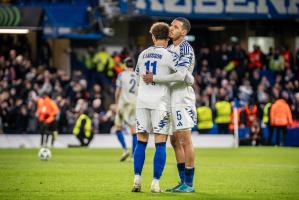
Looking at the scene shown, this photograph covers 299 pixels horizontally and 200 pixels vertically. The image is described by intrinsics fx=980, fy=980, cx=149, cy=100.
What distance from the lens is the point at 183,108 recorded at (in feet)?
45.3

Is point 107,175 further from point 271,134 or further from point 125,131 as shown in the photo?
point 271,134

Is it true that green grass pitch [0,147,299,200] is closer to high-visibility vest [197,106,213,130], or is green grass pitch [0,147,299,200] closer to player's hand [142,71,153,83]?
player's hand [142,71,153,83]

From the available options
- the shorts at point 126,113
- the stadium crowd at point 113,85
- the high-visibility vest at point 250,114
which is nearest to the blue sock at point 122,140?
the shorts at point 126,113

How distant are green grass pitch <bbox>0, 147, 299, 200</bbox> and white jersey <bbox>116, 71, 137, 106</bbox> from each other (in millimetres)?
1446

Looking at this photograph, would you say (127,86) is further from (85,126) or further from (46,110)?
(85,126)

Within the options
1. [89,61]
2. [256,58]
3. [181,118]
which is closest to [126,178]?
[181,118]

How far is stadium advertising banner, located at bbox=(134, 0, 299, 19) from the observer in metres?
37.8

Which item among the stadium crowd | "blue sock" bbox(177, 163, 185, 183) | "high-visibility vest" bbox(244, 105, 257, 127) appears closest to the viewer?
"blue sock" bbox(177, 163, 185, 183)

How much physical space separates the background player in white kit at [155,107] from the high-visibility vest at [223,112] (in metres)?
20.5

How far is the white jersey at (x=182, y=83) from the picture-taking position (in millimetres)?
13672

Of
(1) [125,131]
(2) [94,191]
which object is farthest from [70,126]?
(2) [94,191]

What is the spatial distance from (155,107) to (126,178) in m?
3.21

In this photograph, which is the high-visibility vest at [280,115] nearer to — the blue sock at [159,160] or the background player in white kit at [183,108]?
the background player in white kit at [183,108]

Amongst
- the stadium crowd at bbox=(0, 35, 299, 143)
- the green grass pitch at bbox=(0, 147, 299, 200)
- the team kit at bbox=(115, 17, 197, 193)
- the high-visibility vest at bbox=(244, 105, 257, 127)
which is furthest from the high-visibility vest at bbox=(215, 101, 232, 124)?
the team kit at bbox=(115, 17, 197, 193)
